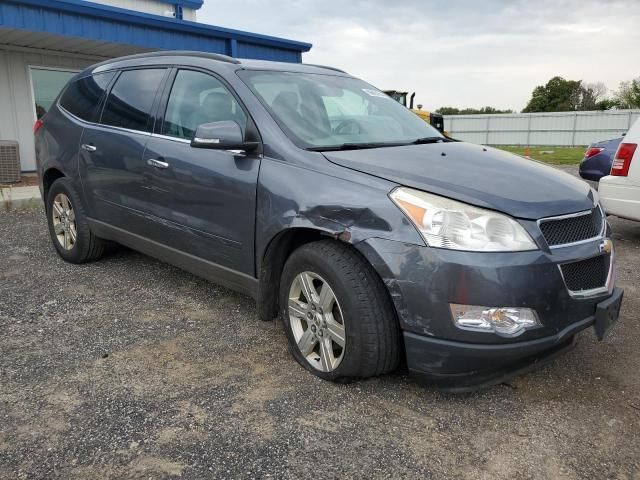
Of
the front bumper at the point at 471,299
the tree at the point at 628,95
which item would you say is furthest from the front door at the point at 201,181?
the tree at the point at 628,95

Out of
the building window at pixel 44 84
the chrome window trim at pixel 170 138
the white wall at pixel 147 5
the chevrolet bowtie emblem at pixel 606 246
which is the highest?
the white wall at pixel 147 5

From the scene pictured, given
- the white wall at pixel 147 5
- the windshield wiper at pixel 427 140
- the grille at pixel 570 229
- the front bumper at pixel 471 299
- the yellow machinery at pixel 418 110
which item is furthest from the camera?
the yellow machinery at pixel 418 110

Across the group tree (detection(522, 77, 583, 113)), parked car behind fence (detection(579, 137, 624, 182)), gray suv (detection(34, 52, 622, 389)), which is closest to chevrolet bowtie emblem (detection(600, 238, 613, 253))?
gray suv (detection(34, 52, 622, 389))

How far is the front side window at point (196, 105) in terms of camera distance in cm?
339

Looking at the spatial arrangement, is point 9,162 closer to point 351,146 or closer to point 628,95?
point 351,146

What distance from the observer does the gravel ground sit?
7.28ft

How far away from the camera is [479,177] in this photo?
2693mm

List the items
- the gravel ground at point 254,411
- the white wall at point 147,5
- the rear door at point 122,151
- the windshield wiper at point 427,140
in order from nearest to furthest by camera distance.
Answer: the gravel ground at point 254,411, the windshield wiper at point 427,140, the rear door at point 122,151, the white wall at point 147,5

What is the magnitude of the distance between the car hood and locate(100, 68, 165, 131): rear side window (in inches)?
68.5

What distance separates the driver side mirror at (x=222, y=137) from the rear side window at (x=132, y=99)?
1.00m

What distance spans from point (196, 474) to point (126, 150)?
8.54 ft

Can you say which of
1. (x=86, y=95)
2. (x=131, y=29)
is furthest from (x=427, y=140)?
(x=131, y=29)

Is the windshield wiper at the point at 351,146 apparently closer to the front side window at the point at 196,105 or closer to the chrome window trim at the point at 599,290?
the front side window at the point at 196,105

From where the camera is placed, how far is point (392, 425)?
250 centimetres
